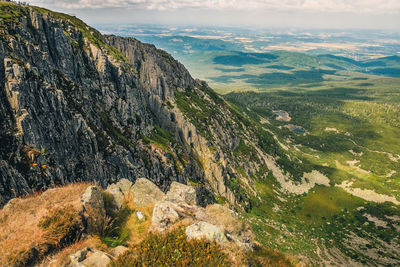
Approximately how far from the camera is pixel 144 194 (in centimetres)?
2189

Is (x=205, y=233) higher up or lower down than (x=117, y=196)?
higher up

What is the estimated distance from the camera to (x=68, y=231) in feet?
47.6

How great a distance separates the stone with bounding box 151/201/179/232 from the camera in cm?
1634

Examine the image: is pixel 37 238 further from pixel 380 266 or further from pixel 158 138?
pixel 380 266

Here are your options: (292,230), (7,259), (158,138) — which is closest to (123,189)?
(7,259)

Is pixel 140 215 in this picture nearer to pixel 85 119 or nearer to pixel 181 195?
pixel 181 195

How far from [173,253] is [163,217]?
3.17 metres

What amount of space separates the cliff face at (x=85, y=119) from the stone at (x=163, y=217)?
26.8 m

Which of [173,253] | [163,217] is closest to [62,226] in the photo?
[163,217]

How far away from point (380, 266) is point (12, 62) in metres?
119

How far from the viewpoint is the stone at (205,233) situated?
48.9 ft

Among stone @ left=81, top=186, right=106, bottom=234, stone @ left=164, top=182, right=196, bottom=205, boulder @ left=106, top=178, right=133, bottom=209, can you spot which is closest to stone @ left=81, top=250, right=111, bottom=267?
stone @ left=81, top=186, right=106, bottom=234

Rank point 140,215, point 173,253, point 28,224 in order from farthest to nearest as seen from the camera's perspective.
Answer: point 140,215 < point 28,224 < point 173,253

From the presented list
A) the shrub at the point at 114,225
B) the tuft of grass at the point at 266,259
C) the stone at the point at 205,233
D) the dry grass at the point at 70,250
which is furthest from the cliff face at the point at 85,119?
→ the tuft of grass at the point at 266,259
